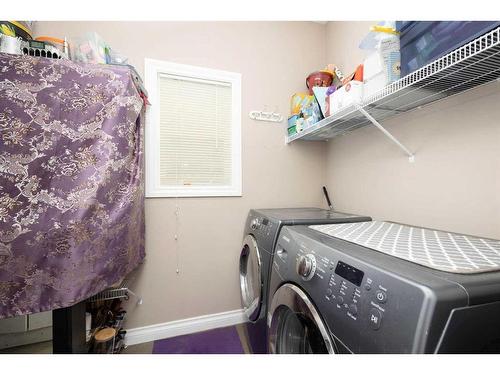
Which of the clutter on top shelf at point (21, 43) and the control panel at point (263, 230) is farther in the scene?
the control panel at point (263, 230)

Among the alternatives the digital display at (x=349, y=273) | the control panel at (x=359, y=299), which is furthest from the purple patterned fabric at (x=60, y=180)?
the digital display at (x=349, y=273)

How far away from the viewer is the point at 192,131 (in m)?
1.81

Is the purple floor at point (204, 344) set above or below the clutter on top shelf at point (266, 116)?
below

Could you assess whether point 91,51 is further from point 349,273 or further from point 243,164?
point 349,273

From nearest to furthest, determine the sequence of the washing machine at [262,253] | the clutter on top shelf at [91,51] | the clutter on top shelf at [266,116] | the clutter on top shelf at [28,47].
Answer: the clutter on top shelf at [28,47] → the washing machine at [262,253] → the clutter on top shelf at [91,51] → the clutter on top shelf at [266,116]

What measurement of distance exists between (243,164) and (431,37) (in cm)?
136

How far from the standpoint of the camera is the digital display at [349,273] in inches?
23.9

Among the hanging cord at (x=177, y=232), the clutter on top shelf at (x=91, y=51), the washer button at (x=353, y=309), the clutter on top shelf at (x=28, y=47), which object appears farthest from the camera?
the hanging cord at (x=177, y=232)

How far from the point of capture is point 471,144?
3.29 feet

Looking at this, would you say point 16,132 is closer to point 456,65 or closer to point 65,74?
point 65,74


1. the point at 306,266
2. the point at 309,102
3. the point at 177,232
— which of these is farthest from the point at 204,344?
the point at 309,102

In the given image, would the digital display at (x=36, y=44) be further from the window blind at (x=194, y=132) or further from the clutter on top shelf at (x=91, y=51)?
the window blind at (x=194, y=132)

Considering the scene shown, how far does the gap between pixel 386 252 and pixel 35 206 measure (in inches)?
59.3

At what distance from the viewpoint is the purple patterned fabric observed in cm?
103
